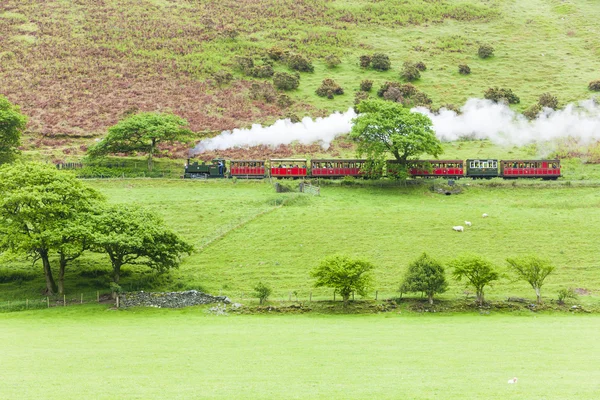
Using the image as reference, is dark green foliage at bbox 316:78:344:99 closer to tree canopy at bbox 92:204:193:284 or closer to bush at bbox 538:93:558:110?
bush at bbox 538:93:558:110

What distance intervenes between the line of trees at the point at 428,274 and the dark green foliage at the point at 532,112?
68.1 metres

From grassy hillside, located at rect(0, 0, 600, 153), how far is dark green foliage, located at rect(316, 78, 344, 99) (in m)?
1.68

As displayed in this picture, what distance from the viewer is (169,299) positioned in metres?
49.6

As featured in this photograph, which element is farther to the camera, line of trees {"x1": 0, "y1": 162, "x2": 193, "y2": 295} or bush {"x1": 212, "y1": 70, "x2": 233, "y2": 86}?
bush {"x1": 212, "y1": 70, "x2": 233, "y2": 86}

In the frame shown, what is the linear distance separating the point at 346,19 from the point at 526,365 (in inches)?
5819

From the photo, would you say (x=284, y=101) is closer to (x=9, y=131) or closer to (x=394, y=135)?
(x=394, y=135)

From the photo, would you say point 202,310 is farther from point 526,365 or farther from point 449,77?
point 449,77

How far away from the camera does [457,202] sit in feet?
246

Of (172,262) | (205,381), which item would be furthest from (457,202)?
(205,381)

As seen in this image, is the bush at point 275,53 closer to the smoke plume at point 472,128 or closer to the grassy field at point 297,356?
the smoke plume at point 472,128

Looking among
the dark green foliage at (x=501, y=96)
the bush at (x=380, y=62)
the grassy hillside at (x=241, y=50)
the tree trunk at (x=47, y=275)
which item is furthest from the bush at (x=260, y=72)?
the tree trunk at (x=47, y=275)

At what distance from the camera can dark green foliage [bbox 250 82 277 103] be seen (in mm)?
123312

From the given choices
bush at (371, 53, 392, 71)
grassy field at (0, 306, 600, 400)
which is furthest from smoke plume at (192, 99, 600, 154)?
grassy field at (0, 306, 600, 400)

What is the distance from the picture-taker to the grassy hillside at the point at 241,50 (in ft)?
389
